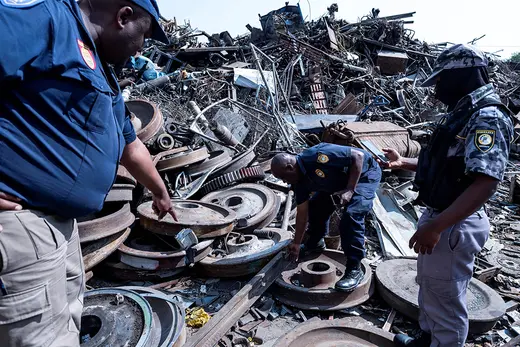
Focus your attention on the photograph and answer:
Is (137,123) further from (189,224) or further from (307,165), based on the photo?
(307,165)

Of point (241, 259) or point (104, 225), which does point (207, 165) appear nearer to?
point (241, 259)

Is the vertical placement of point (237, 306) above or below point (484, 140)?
below

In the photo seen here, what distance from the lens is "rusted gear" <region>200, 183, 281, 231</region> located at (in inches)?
197

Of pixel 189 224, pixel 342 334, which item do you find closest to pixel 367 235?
pixel 342 334

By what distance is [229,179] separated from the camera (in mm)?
5711

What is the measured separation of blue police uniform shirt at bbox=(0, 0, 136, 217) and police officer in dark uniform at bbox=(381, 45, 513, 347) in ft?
6.07

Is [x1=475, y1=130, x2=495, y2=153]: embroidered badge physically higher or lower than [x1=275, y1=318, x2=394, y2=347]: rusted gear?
higher

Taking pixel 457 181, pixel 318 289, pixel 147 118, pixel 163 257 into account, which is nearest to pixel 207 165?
pixel 147 118

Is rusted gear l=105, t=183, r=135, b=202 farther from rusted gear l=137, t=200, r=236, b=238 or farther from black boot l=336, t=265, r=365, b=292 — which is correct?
black boot l=336, t=265, r=365, b=292

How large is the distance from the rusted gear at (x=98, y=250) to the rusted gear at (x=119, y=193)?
17.2 inches

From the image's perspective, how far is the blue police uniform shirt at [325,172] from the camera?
385cm

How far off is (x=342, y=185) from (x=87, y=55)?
301 cm

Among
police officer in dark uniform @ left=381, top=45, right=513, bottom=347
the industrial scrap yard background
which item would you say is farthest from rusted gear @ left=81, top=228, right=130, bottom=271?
police officer in dark uniform @ left=381, top=45, right=513, bottom=347

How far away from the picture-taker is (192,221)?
166 inches
